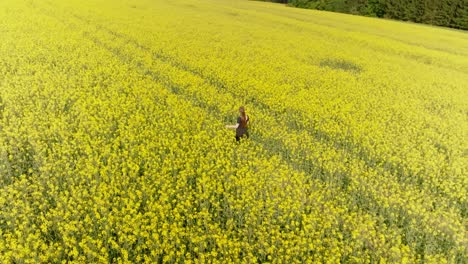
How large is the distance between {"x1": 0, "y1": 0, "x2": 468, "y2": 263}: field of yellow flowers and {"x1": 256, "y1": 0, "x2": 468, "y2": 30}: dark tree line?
4368 centimetres

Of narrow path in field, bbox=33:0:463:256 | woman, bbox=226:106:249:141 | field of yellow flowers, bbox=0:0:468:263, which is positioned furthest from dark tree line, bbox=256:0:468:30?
woman, bbox=226:106:249:141

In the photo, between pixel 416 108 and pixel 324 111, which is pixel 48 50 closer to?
pixel 324 111

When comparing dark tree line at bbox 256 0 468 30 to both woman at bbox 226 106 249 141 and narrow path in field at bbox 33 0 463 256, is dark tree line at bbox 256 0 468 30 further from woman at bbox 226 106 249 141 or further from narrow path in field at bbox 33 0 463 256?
woman at bbox 226 106 249 141

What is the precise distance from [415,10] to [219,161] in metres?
63.7

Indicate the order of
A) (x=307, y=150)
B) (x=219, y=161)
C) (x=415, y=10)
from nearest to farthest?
(x=219, y=161)
(x=307, y=150)
(x=415, y=10)

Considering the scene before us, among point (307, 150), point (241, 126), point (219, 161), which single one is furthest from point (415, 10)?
point (219, 161)

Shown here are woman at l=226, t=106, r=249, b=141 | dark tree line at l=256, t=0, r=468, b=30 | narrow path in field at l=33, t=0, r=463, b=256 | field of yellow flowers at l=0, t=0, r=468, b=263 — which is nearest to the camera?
field of yellow flowers at l=0, t=0, r=468, b=263

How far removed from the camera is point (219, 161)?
8625mm

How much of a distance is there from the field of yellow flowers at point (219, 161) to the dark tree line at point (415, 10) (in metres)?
43.7

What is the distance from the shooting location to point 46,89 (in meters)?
13.0

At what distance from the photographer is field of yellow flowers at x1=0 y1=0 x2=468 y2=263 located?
6270mm

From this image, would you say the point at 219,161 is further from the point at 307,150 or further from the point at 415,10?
the point at 415,10

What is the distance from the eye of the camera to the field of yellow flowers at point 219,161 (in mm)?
6270

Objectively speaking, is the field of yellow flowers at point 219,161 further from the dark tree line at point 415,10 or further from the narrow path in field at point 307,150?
the dark tree line at point 415,10
